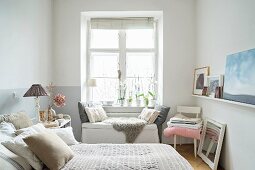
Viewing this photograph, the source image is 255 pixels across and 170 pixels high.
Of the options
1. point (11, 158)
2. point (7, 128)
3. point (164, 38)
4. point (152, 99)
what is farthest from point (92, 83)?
point (11, 158)

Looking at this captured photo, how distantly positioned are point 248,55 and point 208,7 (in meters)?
1.77

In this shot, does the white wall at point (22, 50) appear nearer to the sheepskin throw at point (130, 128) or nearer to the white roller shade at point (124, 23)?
the white roller shade at point (124, 23)

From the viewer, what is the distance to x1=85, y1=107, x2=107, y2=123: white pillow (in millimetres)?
4470

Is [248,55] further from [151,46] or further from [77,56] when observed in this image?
[77,56]

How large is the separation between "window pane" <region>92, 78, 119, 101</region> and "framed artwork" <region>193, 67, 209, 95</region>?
1816 mm

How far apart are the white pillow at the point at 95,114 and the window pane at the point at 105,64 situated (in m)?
0.98

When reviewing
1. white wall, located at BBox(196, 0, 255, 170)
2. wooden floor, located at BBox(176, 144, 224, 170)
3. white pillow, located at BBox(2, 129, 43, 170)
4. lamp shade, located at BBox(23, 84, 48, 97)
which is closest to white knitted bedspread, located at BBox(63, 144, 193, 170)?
white pillow, located at BBox(2, 129, 43, 170)

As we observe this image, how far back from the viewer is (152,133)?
14.3 feet

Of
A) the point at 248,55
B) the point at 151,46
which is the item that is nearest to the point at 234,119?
the point at 248,55

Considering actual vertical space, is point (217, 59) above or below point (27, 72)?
above

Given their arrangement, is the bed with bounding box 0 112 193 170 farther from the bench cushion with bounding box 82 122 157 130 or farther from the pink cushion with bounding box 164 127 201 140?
the bench cushion with bounding box 82 122 157 130

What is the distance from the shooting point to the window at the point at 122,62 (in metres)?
5.38

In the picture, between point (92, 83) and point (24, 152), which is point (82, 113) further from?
point (24, 152)

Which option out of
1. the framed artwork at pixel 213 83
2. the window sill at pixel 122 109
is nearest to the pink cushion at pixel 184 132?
the framed artwork at pixel 213 83
